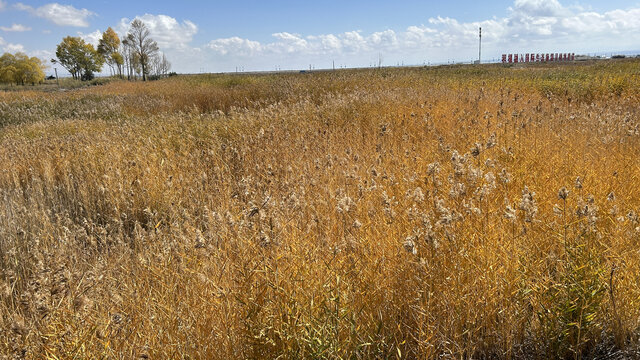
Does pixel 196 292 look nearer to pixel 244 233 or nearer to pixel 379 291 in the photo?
pixel 244 233

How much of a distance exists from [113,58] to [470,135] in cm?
7329

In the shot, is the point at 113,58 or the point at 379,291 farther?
the point at 113,58

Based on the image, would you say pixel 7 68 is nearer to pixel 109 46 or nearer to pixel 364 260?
pixel 109 46

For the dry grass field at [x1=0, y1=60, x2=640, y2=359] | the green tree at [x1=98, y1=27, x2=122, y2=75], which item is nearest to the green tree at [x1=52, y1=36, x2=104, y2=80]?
the green tree at [x1=98, y1=27, x2=122, y2=75]

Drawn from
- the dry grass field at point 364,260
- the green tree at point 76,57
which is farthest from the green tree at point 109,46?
the dry grass field at point 364,260

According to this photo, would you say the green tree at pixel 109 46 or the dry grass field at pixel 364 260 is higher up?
the green tree at pixel 109 46

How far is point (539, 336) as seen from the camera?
2086 mm

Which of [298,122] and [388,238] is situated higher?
[298,122]

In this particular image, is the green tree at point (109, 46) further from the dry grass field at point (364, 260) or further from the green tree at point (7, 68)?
the dry grass field at point (364, 260)

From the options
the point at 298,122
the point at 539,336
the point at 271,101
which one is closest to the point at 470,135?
the point at 298,122

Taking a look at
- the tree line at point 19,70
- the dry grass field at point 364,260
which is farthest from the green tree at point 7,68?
the dry grass field at point 364,260

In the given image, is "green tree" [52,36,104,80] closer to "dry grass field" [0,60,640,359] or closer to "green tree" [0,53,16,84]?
"green tree" [0,53,16,84]

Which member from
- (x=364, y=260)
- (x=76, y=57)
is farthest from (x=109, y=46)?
(x=364, y=260)

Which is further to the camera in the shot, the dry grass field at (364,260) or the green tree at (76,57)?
the green tree at (76,57)
